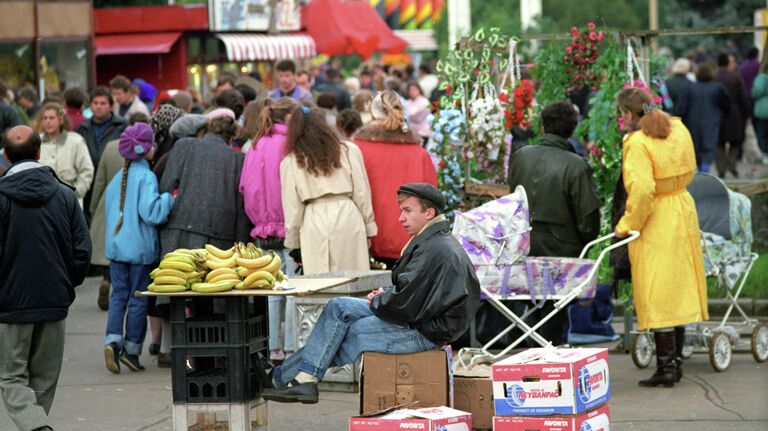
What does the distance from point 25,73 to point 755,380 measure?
16070mm

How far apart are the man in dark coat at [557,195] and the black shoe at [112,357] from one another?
302 centimetres

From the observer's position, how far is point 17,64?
2345 cm

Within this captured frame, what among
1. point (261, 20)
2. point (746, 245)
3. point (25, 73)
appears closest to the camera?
point (746, 245)

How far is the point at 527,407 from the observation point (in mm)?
7340

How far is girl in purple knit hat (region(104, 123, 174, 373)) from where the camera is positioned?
1055 cm

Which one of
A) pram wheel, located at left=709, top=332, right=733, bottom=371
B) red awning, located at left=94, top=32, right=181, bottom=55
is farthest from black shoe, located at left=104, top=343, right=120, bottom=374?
red awning, located at left=94, top=32, right=181, bottom=55

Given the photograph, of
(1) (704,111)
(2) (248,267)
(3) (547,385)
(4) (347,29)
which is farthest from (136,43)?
(3) (547,385)

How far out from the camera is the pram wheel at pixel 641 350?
10500 millimetres

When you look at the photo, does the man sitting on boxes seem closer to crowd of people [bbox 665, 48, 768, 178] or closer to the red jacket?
the red jacket

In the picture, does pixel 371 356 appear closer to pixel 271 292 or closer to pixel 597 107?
pixel 271 292

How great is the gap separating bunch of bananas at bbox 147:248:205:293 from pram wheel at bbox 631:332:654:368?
3.92m

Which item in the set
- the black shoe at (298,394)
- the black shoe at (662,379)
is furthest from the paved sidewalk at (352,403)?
the black shoe at (298,394)

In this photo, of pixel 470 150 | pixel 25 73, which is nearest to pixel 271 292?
pixel 470 150

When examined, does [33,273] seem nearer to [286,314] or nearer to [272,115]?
[286,314]
